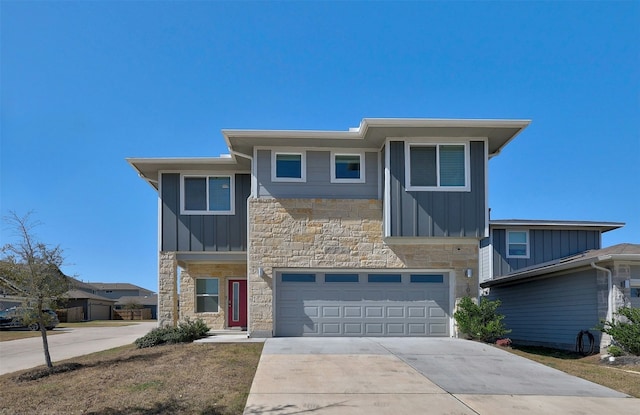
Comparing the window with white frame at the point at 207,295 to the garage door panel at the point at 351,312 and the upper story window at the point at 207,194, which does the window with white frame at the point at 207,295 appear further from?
the garage door panel at the point at 351,312

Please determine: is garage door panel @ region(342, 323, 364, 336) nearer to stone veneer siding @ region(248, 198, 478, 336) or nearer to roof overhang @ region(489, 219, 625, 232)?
stone veneer siding @ region(248, 198, 478, 336)

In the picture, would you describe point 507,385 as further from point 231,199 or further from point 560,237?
point 560,237

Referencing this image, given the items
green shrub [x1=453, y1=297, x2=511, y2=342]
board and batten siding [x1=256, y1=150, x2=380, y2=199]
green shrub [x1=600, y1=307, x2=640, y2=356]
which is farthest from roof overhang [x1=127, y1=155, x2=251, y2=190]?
green shrub [x1=600, y1=307, x2=640, y2=356]

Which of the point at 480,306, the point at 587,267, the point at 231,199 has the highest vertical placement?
the point at 231,199

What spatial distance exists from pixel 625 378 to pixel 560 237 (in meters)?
12.2

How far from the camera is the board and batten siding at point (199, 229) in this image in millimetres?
15742

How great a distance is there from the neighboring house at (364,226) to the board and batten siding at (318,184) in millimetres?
29

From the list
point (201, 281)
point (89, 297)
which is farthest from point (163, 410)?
point (89, 297)

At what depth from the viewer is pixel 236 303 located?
17438 mm

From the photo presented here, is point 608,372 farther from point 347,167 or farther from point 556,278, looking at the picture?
point 347,167

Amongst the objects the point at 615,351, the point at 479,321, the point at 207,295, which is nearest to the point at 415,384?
the point at 479,321

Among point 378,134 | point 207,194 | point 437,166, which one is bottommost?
point 207,194

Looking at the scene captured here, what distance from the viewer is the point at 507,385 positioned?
8.54 m

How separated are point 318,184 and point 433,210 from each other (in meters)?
3.31
